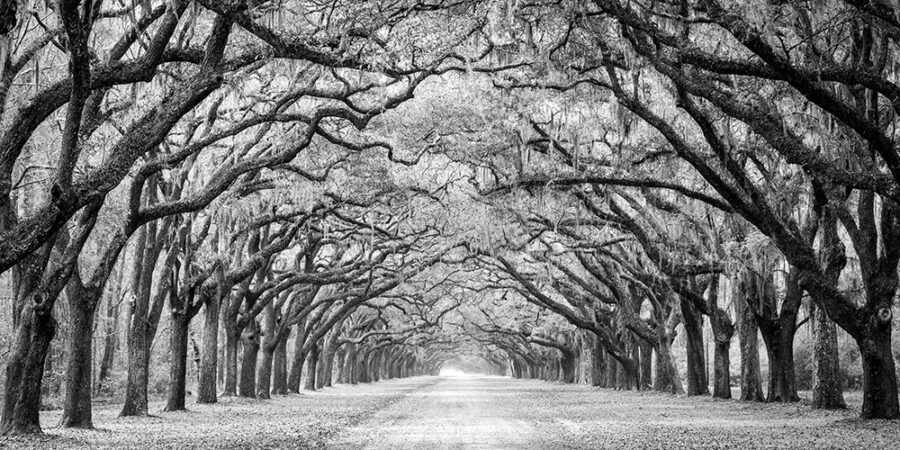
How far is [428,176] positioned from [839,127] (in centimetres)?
1059

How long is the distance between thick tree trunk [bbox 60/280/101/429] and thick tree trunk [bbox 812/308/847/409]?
51.3ft

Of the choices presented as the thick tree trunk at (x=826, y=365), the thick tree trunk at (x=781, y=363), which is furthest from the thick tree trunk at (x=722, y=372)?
the thick tree trunk at (x=826, y=365)

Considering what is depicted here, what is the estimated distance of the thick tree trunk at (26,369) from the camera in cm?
1243

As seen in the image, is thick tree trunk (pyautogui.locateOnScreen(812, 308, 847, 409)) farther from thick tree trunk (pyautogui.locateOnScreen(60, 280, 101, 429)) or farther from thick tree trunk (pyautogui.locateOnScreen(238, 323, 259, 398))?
thick tree trunk (pyautogui.locateOnScreen(238, 323, 259, 398))

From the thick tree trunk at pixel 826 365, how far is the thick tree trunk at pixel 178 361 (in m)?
15.6

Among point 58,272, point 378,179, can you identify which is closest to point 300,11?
point 58,272

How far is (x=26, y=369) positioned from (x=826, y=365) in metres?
16.9

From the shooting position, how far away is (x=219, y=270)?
75.3 feet

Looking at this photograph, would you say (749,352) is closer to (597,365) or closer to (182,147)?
(182,147)

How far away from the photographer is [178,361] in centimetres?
2131

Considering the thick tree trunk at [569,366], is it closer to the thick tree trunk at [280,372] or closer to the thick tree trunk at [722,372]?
the thick tree trunk at [280,372]

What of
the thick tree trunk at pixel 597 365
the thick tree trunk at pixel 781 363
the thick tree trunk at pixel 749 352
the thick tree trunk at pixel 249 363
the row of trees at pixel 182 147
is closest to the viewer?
the row of trees at pixel 182 147

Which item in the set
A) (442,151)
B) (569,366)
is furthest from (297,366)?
(569,366)

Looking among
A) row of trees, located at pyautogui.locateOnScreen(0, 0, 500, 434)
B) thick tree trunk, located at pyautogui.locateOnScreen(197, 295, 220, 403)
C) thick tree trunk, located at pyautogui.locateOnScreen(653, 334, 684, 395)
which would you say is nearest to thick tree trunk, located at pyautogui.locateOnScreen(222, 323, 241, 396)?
row of trees, located at pyautogui.locateOnScreen(0, 0, 500, 434)
